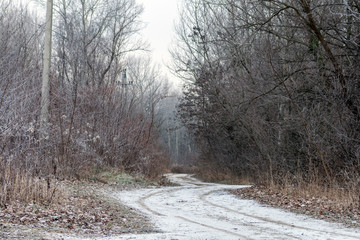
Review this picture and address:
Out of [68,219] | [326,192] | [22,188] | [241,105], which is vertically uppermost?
[241,105]

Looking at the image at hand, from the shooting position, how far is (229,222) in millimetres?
9938

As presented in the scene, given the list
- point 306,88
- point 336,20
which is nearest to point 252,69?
point 306,88

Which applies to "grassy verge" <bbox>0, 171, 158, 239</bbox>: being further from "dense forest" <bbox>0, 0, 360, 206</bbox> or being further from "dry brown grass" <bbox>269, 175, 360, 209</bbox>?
"dry brown grass" <bbox>269, 175, 360, 209</bbox>

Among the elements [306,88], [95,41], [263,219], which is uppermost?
[95,41]

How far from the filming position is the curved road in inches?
313

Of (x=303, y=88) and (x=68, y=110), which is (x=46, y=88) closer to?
(x=68, y=110)

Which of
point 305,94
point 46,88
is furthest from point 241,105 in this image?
point 46,88

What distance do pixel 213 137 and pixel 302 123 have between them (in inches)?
719

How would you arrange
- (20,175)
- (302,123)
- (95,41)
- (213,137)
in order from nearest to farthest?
(20,175) → (302,123) → (213,137) → (95,41)

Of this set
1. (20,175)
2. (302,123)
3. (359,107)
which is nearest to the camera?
(20,175)

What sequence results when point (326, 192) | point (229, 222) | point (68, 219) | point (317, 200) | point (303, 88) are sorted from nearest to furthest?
1. point (68, 219)
2. point (229, 222)
3. point (317, 200)
4. point (326, 192)
5. point (303, 88)

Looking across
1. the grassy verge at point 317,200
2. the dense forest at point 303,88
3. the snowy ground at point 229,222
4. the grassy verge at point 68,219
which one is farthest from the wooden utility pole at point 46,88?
the grassy verge at point 317,200

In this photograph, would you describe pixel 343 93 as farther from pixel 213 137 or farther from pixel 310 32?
pixel 213 137

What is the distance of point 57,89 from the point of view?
→ 66.6 ft
